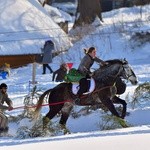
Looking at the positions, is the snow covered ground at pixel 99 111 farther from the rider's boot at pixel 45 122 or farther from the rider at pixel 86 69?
the rider at pixel 86 69

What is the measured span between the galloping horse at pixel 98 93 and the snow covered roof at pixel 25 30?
53.7 ft

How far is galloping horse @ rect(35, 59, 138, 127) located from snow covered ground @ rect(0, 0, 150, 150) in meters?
0.47

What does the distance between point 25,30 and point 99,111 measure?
1769 cm

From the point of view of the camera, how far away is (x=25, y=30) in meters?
31.9

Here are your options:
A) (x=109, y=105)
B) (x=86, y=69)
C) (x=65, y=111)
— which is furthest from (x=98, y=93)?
(x=65, y=111)

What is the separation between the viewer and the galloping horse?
13703mm

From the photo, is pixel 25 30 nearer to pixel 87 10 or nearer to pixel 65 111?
pixel 87 10

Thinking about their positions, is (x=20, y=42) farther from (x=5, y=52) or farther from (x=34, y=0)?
(x=34, y=0)

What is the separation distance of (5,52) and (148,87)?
15.6 meters

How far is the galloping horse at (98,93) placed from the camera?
13.7 m

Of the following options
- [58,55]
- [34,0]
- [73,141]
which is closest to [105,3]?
[34,0]

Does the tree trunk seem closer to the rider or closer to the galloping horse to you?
the galloping horse

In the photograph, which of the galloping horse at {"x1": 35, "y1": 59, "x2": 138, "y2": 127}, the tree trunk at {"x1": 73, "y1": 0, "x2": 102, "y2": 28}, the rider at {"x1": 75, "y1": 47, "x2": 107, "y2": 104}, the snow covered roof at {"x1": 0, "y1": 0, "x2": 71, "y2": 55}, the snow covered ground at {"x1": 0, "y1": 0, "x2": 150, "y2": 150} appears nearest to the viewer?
the snow covered ground at {"x1": 0, "y1": 0, "x2": 150, "y2": 150}

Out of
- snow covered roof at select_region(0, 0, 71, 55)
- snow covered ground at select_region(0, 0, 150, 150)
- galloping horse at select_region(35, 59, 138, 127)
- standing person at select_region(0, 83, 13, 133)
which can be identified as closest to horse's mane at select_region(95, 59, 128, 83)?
galloping horse at select_region(35, 59, 138, 127)
